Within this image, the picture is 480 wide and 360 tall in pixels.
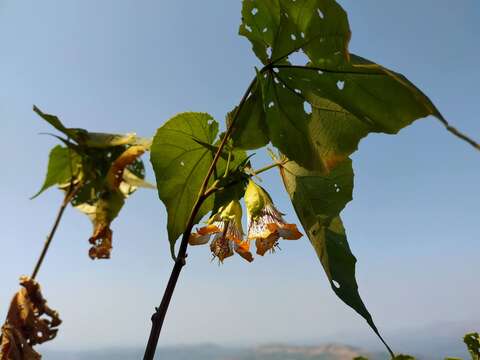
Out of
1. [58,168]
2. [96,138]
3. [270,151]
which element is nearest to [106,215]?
[96,138]

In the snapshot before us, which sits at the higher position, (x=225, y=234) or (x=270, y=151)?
(x=270, y=151)

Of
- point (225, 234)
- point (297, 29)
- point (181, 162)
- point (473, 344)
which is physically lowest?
point (473, 344)

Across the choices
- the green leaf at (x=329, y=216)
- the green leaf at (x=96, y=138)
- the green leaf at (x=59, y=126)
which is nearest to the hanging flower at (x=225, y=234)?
the green leaf at (x=329, y=216)

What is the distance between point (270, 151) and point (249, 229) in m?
0.24

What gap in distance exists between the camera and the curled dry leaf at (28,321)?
2.72ft

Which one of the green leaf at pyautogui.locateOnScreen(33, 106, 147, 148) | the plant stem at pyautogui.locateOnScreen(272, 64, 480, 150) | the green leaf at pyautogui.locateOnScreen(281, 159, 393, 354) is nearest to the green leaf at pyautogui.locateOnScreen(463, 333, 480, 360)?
the green leaf at pyautogui.locateOnScreen(281, 159, 393, 354)

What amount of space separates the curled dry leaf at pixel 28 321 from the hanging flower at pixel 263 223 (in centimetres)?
47

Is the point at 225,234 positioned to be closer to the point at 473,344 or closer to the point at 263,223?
the point at 263,223

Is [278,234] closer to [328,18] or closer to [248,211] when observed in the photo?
[248,211]

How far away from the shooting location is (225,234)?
2.96ft

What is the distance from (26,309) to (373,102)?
32.6 inches

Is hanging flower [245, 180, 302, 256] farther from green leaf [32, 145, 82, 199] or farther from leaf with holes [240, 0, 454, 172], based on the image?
green leaf [32, 145, 82, 199]

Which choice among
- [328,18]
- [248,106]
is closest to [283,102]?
[248,106]

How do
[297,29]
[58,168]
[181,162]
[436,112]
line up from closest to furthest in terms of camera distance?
[436,112] → [297,29] → [181,162] → [58,168]
